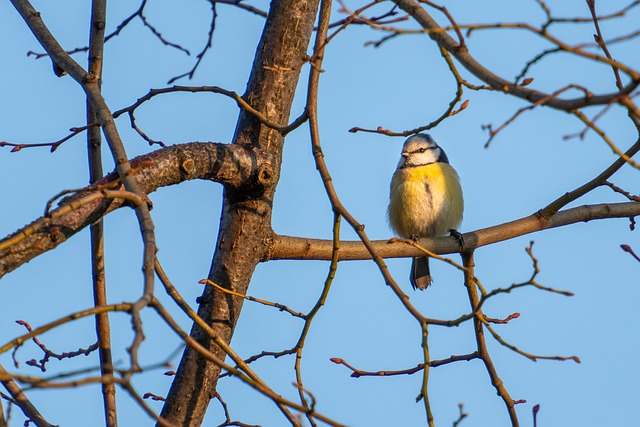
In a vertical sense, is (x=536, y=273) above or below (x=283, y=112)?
below

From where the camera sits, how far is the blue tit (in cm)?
582

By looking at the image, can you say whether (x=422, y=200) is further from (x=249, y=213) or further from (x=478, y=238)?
(x=249, y=213)

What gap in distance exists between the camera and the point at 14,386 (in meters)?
2.64

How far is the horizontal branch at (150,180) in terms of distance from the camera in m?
2.35

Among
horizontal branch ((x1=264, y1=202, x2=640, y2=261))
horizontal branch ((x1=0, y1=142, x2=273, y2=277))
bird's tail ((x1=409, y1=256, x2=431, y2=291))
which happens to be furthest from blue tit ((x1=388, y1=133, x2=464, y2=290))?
horizontal branch ((x1=0, y1=142, x2=273, y2=277))

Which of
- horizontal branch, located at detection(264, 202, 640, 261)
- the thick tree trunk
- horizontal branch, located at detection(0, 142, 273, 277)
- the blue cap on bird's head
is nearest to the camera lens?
horizontal branch, located at detection(0, 142, 273, 277)

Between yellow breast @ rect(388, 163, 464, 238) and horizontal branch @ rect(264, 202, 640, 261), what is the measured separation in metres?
1.74

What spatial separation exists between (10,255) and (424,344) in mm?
1207

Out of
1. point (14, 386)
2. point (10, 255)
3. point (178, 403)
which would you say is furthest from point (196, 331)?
point (10, 255)

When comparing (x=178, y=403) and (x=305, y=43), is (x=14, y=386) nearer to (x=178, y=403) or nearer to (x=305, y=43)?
(x=178, y=403)

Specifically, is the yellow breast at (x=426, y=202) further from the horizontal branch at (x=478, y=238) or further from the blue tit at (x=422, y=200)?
the horizontal branch at (x=478, y=238)

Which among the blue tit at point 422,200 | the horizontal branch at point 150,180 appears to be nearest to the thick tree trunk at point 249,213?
the horizontal branch at point 150,180

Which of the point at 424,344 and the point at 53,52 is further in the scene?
the point at 53,52

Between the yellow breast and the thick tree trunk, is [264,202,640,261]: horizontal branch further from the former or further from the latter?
the yellow breast
